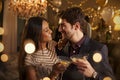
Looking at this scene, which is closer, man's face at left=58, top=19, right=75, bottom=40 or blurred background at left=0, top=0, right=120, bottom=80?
man's face at left=58, top=19, right=75, bottom=40

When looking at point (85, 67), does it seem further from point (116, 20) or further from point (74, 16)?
point (116, 20)

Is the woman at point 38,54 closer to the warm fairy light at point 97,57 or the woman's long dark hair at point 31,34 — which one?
the woman's long dark hair at point 31,34

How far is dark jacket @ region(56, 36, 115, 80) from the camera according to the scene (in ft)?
2.43

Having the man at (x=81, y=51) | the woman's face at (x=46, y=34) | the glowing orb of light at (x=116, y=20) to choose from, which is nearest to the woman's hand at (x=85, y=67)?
the man at (x=81, y=51)

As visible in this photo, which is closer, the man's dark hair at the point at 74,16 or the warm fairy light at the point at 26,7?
the man's dark hair at the point at 74,16

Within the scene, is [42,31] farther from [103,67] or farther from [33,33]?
[103,67]

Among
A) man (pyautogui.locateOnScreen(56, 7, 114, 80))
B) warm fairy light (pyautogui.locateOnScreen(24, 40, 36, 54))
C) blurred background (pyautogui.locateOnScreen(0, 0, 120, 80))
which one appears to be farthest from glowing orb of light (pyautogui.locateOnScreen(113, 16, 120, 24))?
warm fairy light (pyautogui.locateOnScreen(24, 40, 36, 54))

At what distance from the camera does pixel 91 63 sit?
29.2 inches

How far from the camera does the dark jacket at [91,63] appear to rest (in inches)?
29.1

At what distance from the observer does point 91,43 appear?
781 mm

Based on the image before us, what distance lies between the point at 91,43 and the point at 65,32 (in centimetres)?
8

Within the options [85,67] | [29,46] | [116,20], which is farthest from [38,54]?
[116,20]

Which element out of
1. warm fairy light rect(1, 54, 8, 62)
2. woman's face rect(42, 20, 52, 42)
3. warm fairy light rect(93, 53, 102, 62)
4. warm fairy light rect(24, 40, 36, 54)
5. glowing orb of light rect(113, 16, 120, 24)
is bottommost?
warm fairy light rect(1, 54, 8, 62)

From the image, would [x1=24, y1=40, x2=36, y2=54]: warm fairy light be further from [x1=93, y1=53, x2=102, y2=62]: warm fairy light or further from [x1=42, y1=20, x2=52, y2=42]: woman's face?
[x1=93, y1=53, x2=102, y2=62]: warm fairy light
